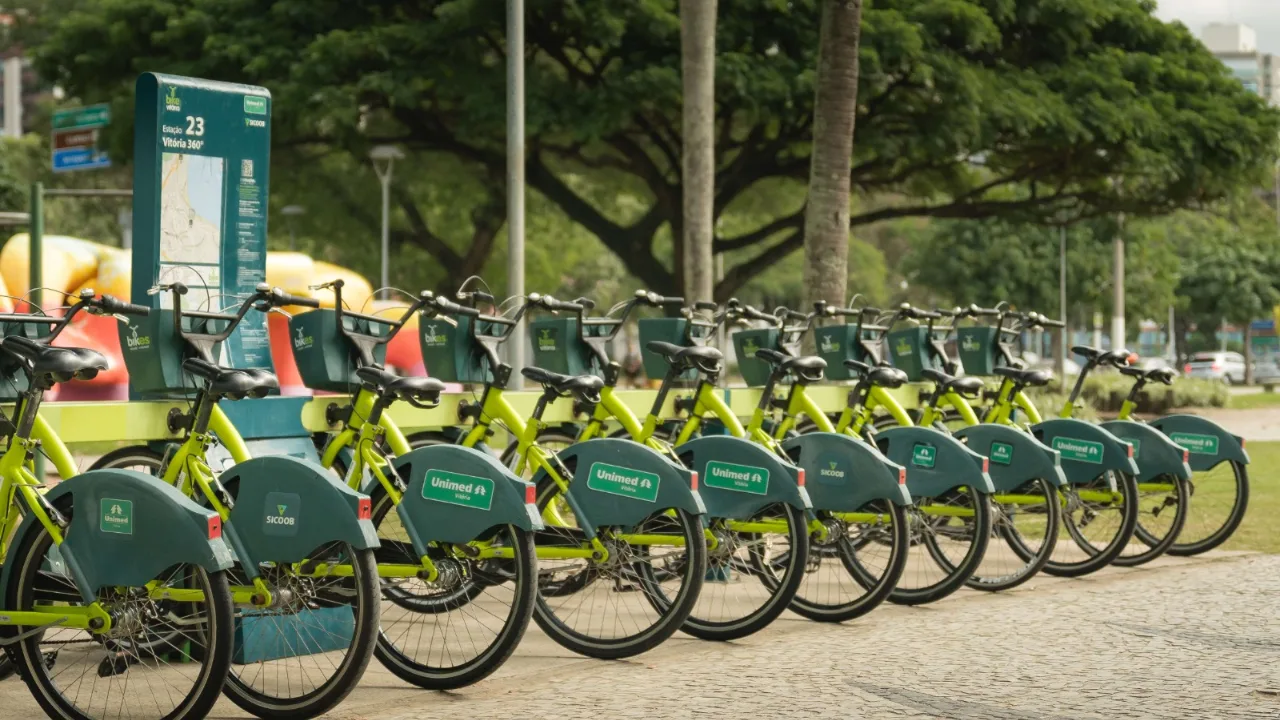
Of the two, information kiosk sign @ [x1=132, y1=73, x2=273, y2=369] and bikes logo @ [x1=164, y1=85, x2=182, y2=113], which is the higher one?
bikes logo @ [x1=164, y1=85, x2=182, y2=113]

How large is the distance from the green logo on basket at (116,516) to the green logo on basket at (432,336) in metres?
Result: 2.51

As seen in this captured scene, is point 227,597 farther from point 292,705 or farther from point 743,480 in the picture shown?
point 743,480

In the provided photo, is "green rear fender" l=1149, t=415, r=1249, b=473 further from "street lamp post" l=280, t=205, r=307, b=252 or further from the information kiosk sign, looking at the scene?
"street lamp post" l=280, t=205, r=307, b=252

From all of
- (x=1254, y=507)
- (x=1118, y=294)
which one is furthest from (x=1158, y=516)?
(x=1118, y=294)

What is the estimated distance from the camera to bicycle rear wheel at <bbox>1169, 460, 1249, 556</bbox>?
9781mm

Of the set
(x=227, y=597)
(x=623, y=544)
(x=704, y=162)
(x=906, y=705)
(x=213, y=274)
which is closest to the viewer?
(x=227, y=597)

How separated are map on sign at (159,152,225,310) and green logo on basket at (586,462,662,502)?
188 cm

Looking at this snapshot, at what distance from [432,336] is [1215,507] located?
5.28 m

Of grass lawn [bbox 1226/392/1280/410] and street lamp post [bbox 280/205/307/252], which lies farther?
grass lawn [bbox 1226/392/1280/410]

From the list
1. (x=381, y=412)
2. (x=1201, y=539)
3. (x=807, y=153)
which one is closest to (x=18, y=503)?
(x=381, y=412)

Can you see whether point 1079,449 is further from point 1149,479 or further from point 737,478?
point 737,478

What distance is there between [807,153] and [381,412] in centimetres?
1733

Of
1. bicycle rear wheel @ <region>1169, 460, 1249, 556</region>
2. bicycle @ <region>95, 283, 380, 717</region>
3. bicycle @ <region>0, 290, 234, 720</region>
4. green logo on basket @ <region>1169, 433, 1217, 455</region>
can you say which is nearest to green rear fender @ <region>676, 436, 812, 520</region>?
bicycle @ <region>95, 283, 380, 717</region>

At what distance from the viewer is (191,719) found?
5.02 m
